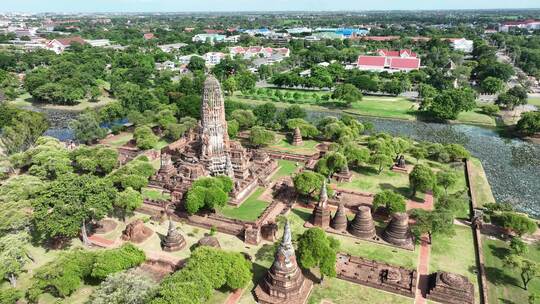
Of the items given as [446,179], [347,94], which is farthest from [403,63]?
[446,179]

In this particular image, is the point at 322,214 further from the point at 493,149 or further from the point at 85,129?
the point at 493,149

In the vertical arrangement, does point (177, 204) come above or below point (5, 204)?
below

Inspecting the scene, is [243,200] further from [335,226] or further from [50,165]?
[50,165]

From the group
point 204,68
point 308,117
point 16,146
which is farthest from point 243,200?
point 204,68

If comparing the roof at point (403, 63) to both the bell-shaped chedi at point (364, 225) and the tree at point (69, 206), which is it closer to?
the bell-shaped chedi at point (364, 225)

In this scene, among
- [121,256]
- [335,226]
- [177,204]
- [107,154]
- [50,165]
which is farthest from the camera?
[107,154]

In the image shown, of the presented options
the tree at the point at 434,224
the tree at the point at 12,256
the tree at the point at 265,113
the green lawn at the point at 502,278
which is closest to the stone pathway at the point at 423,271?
the tree at the point at 434,224
